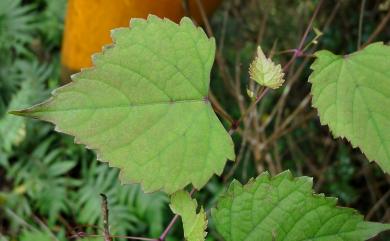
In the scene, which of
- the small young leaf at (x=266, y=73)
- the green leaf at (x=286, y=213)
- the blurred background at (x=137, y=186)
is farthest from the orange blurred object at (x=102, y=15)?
the green leaf at (x=286, y=213)

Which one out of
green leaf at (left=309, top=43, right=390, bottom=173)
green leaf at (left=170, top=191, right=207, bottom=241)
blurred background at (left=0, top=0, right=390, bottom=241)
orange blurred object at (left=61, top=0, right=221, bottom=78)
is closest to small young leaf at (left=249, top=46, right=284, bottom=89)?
green leaf at (left=309, top=43, right=390, bottom=173)

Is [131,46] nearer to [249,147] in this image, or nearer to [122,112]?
[122,112]

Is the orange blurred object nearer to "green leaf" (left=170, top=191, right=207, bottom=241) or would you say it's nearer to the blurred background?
the blurred background

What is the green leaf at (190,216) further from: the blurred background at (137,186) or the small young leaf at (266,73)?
the blurred background at (137,186)

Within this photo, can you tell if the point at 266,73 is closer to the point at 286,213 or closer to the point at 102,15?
the point at 286,213

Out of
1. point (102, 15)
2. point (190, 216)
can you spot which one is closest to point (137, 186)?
point (102, 15)
